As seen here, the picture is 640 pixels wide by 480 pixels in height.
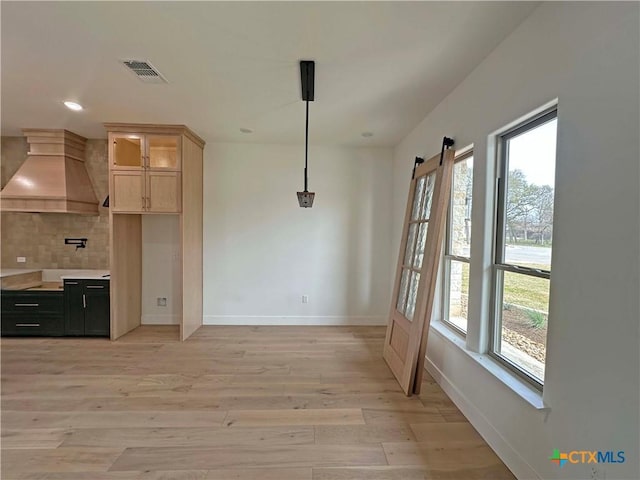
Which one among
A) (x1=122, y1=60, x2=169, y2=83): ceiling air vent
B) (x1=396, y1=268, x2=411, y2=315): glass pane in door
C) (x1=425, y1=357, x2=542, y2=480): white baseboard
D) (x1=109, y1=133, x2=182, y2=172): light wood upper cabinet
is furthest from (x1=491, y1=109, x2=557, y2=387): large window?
(x1=109, y1=133, x2=182, y2=172): light wood upper cabinet

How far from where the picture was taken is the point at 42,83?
274 centimetres

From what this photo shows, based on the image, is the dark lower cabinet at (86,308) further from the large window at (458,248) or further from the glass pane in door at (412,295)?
the large window at (458,248)

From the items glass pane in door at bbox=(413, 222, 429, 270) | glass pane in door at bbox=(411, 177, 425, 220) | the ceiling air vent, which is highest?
the ceiling air vent

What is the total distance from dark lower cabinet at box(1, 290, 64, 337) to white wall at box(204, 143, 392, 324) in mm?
1865

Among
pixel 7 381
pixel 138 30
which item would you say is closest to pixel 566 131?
pixel 138 30

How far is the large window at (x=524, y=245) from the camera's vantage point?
1.82 meters

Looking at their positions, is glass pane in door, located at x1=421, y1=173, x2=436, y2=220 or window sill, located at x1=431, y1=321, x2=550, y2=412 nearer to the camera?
window sill, located at x1=431, y1=321, x2=550, y2=412

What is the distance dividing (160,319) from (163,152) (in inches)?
A: 99.8

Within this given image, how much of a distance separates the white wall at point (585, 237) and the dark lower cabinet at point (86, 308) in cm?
453

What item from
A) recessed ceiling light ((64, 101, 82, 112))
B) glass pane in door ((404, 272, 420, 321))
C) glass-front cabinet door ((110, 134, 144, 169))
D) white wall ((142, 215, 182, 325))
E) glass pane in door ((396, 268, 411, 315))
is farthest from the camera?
white wall ((142, 215, 182, 325))

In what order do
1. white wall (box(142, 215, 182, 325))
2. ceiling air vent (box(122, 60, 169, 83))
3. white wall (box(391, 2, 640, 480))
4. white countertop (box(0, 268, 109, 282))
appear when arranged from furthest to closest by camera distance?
white wall (box(142, 215, 182, 325)), white countertop (box(0, 268, 109, 282)), ceiling air vent (box(122, 60, 169, 83)), white wall (box(391, 2, 640, 480))

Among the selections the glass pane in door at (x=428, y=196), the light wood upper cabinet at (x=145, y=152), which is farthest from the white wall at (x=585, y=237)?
the light wood upper cabinet at (x=145, y=152)

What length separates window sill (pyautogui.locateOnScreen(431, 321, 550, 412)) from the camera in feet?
5.60

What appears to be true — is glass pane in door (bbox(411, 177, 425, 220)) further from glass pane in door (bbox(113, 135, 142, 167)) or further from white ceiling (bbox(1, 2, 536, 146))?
glass pane in door (bbox(113, 135, 142, 167))
